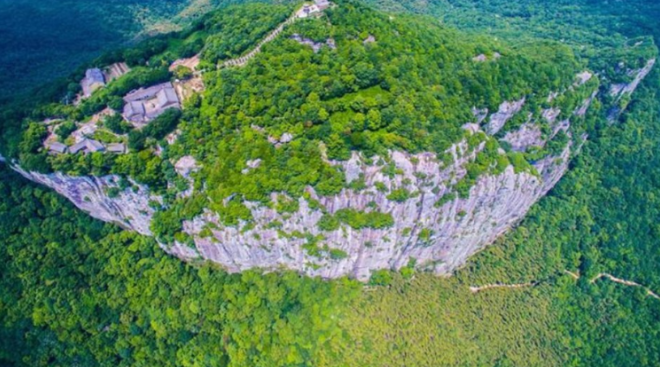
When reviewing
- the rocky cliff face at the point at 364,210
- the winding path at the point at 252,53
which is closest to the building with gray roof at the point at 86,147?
the rocky cliff face at the point at 364,210

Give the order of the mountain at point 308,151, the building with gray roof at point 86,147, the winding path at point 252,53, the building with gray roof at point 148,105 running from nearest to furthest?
the mountain at point 308,151
the building with gray roof at point 86,147
the building with gray roof at point 148,105
the winding path at point 252,53

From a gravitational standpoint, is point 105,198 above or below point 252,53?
below

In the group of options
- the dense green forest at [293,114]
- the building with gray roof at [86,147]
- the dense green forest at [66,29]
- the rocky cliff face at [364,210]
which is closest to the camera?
the dense green forest at [293,114]

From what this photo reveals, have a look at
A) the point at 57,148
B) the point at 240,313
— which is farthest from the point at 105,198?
the point at 240,313

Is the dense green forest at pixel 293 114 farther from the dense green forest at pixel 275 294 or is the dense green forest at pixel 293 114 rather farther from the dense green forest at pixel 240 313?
the dense green forest at pixel 240 313

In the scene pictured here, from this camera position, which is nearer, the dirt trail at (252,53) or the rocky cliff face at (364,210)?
the rocky cliff face at (364,210)

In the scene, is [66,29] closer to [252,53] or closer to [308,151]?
[252,53]

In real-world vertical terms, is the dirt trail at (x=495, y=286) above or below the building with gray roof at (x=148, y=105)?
below
